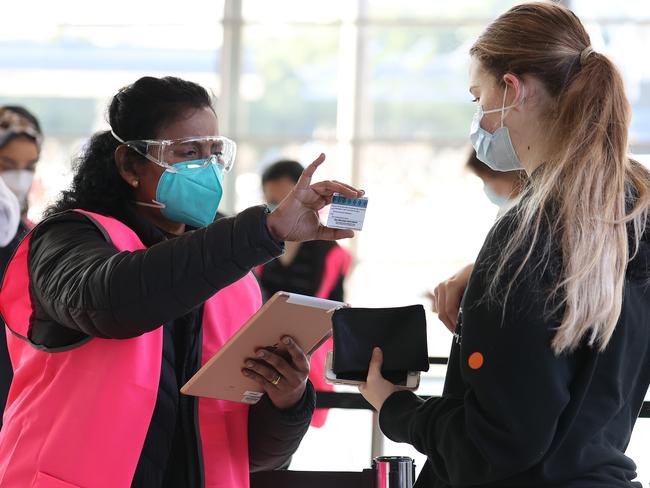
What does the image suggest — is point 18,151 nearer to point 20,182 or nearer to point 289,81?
point 20,182

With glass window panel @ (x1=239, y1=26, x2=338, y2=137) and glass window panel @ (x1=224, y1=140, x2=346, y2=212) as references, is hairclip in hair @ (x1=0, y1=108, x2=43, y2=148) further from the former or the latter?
glass window panel @ (x1=239, y1=26, x2=338, y2=137)

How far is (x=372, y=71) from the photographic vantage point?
9055 mm

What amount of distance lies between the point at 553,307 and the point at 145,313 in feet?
2.32

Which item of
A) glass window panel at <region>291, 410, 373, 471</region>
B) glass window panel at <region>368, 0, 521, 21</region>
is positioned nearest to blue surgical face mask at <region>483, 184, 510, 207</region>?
glass window panel at <region>291, 410, 373, 471</region>

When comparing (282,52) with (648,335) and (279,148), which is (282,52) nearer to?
(279,148)

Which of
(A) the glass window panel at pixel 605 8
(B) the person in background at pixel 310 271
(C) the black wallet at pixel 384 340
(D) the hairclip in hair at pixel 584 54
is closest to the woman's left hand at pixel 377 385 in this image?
(C) the black wallet at pixel 384 340

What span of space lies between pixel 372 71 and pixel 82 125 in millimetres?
2833

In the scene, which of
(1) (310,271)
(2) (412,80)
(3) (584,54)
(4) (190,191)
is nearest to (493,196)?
(4) (190,191)

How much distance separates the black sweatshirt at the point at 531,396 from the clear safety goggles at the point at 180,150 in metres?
0.84

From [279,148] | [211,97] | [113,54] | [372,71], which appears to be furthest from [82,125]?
[211,97]

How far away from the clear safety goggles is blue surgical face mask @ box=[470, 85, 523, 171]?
63cm

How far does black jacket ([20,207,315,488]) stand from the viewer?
1724 millimetres

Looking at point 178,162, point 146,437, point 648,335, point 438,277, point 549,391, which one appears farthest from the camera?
point 438,277

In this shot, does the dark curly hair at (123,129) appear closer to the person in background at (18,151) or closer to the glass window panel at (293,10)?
the person in background at (18,151)
